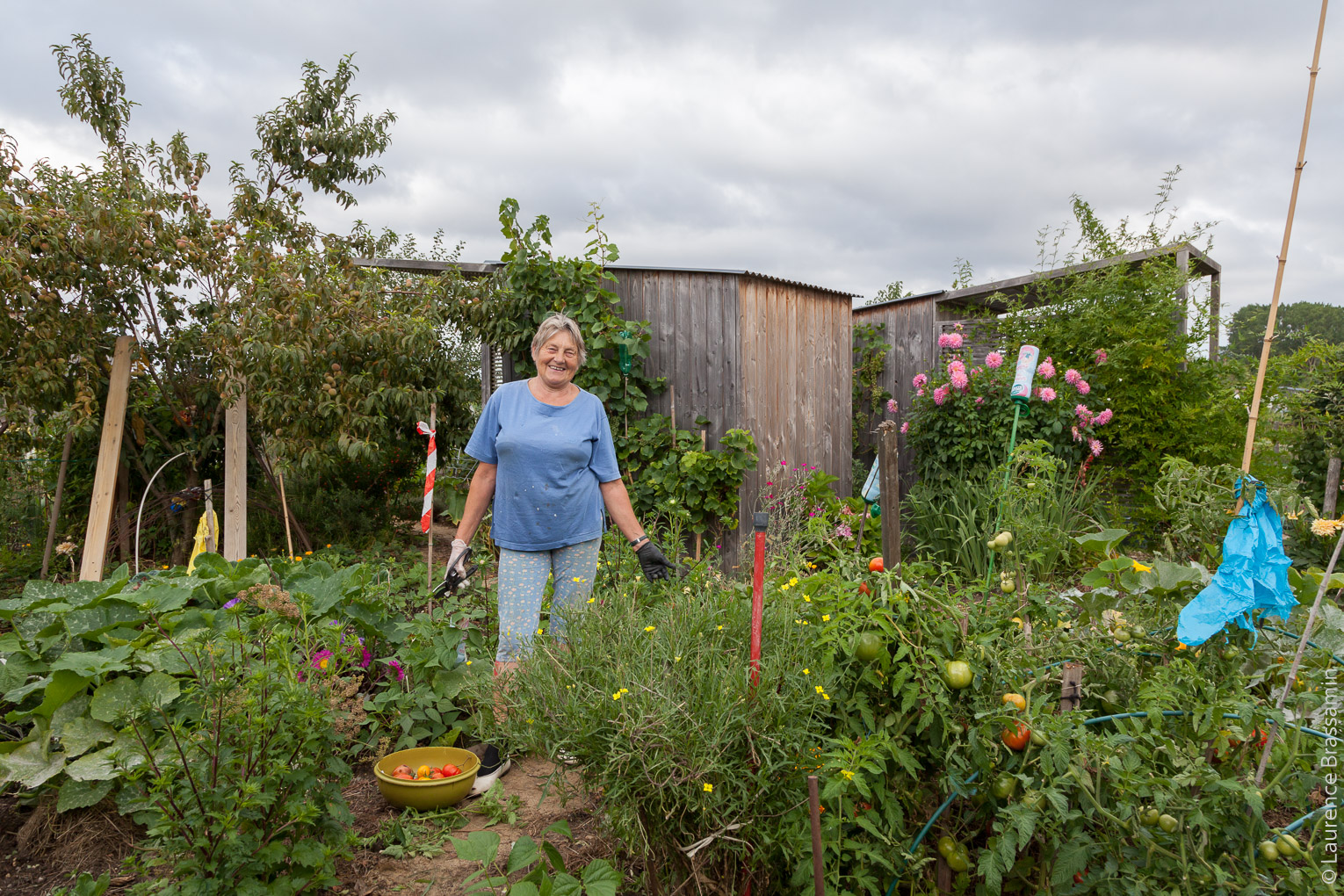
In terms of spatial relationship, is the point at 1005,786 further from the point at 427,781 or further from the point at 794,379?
the point at 794,379

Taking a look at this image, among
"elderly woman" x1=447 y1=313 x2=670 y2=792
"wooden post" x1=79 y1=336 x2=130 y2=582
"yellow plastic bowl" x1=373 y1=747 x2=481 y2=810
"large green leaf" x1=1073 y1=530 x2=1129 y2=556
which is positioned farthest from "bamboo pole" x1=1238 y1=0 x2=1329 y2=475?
"wooden post" x1=79 y1=336 x2=130 y2=582

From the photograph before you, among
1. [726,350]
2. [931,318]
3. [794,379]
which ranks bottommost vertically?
[794,379]

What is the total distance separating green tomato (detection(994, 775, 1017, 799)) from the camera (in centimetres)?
138

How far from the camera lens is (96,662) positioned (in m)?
1.97

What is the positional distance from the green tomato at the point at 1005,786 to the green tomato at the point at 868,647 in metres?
0.34

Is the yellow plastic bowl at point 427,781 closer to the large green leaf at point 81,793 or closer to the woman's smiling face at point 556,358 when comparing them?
the large green leaf at point 81,793

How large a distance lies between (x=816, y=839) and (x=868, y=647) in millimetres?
372

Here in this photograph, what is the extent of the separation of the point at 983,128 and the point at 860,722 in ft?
15.5

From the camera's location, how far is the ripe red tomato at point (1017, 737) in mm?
1416

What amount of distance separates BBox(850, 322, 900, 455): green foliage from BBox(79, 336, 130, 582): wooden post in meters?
6.18

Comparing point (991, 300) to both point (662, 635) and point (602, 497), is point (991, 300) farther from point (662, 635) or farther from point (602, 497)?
point (662, 635)

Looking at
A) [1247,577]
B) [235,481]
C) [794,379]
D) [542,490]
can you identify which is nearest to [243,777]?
[542,490]

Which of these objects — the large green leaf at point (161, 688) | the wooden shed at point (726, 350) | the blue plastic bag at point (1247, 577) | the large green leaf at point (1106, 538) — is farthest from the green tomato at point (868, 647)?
the wooden shed at point (726, 350)

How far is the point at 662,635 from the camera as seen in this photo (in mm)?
1595
